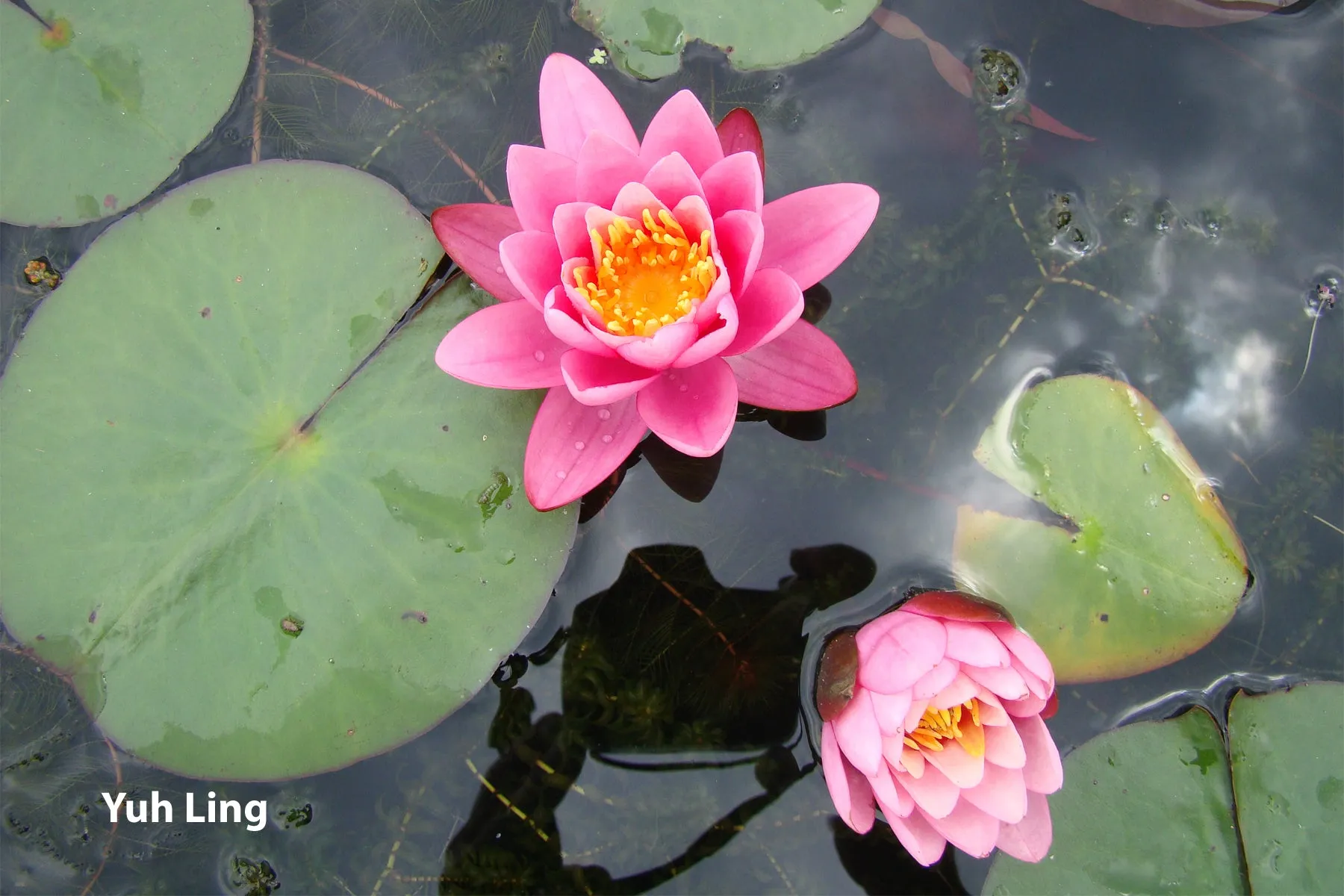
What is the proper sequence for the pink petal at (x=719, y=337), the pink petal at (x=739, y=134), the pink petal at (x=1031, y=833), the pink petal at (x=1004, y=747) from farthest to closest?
the pink petal at (x=739, y=134)
the pink petal at (x=1031, y=833)
the pink petal at (x=1004, y=747)
the pink petal at (x=719, y=337)

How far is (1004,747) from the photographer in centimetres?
206

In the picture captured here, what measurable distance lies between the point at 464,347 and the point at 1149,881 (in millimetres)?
2454

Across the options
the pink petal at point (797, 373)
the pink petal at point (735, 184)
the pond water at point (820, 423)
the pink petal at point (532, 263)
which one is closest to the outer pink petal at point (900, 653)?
the pond water at point (820, 423)

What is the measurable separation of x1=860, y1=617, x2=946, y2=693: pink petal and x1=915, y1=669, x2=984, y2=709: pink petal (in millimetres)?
49

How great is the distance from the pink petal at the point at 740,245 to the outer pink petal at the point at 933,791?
118 cm

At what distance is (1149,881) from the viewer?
2.34 m

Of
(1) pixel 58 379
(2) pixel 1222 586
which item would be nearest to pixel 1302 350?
(2) pixel 1222 586

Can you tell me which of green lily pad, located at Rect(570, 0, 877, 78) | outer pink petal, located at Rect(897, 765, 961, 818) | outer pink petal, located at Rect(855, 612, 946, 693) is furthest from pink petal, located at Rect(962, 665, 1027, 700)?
green lily pad, located at Rect(570, 0, 877, 78)

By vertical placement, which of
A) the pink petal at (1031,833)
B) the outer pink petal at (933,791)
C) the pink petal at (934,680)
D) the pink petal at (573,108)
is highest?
the pink petal at (573,108)

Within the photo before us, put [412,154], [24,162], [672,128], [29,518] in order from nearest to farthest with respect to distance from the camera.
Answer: [672,128] < [29,518] < [24,162] < [412,154]

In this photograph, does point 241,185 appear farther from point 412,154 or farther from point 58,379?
point 58,379

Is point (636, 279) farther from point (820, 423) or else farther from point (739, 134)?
point (820, 423)

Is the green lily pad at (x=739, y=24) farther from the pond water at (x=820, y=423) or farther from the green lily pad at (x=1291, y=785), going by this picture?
the green lily pad at (x=1291, y=785)

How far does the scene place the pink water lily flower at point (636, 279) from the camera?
1.93 metres
